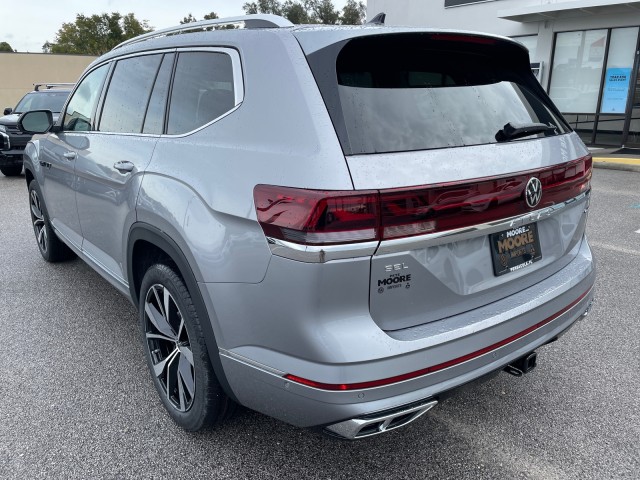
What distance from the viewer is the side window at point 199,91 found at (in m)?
2.30

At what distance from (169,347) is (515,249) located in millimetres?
1784

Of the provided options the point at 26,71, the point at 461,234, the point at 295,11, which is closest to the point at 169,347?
the point at 461,234

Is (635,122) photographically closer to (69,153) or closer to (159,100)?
(69,153)

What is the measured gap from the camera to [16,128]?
34.9 ft

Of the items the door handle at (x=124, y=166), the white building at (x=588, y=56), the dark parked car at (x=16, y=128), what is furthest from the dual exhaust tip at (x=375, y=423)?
the white building at (x=588, y=56)

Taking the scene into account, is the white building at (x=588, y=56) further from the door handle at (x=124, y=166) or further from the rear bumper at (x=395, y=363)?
the door handle at (x=124, y=166)

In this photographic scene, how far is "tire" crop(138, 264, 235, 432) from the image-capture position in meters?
2.33

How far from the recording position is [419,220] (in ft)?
6.05

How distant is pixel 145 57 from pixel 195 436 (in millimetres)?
2093

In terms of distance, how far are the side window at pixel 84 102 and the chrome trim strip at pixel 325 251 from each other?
2.51 m

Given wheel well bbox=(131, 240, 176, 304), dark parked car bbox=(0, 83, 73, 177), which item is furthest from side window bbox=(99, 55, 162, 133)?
dark parked car bbox=(0, 83, 73, 177)

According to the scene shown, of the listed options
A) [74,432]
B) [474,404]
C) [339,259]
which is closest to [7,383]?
[74,432]

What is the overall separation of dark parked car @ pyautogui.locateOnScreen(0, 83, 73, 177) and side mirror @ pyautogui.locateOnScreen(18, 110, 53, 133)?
6294 millimetres

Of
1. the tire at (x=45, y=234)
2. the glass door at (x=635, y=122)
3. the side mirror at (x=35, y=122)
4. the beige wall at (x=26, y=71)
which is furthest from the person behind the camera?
the beige wall at (x=26, y=71)
